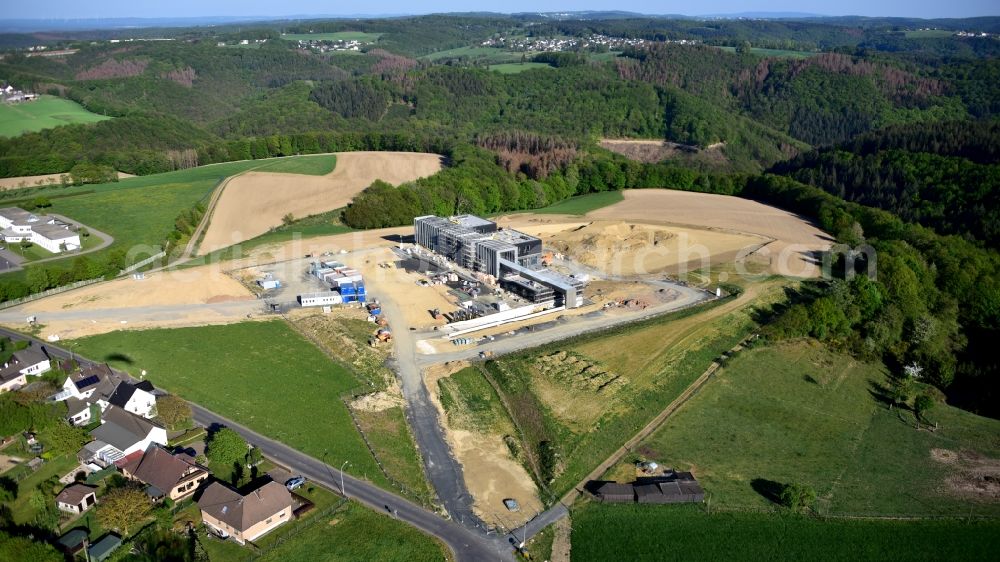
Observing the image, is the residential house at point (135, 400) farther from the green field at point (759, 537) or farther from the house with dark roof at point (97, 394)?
the green field at point (759, 537)

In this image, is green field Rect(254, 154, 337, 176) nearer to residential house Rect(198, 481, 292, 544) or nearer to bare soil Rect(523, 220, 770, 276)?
bare soil Rect(523, 220, 770, 276)

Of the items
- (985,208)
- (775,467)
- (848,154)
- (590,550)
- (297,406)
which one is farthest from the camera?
(848,154)

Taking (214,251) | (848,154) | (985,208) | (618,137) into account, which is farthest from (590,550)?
(618,137)

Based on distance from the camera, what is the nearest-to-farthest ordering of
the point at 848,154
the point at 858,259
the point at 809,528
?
the point at 809,528, the point at 858,259, the point at 848,154

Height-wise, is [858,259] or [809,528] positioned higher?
[858,259]

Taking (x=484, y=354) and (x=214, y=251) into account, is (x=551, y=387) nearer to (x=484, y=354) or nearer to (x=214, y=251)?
(x=484, y=354)

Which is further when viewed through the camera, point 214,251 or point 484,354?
point 214,251
